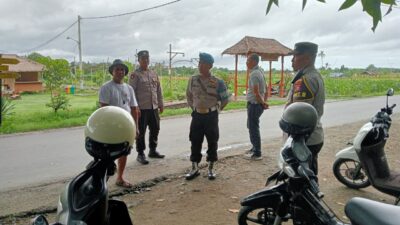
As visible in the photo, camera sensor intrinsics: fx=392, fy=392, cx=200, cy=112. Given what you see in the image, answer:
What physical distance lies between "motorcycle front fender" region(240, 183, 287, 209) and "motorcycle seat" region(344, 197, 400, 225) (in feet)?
3.19

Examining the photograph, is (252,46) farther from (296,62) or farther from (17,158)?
(296,62)

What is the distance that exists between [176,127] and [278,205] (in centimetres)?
780

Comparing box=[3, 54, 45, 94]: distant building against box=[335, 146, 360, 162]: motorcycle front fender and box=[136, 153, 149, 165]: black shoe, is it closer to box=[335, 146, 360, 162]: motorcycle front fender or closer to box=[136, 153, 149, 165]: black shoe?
box=[136, 153, 149, 165]: black shoe

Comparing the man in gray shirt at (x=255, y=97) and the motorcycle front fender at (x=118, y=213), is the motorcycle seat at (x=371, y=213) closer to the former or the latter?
the motorcycle front fender at (x=118, y=213)

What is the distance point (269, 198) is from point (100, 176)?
1.51m

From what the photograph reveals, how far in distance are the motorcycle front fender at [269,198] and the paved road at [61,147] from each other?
369cm

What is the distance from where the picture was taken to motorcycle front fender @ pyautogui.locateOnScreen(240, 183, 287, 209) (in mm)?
2732

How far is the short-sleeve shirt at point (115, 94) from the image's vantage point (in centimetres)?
491

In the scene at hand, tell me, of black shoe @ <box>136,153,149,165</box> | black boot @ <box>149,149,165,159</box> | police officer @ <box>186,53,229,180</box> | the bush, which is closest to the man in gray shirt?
police officer @ <box>186,53,229,180</box>

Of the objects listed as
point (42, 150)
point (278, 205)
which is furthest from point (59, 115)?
point (278, 205)

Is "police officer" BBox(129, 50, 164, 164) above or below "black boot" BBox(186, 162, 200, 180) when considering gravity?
above

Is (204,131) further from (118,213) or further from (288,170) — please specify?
(118,213)

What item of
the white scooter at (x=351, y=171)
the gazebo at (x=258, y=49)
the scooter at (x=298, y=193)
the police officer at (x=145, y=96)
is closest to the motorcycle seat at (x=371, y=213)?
the scooter at (x=298, y=193)

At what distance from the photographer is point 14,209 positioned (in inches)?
174
